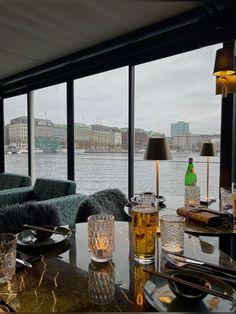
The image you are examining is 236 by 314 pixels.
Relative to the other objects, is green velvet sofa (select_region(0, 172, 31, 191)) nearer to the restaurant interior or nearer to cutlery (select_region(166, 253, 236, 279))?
the restaurant interior

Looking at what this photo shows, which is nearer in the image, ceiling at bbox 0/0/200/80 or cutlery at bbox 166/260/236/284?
cutlery at bbox 166/260/236/284

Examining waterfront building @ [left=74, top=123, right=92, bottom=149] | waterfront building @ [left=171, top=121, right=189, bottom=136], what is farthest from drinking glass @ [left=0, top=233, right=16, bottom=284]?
waterfront building @ [left=74, top=123, right=92, bottom=149]

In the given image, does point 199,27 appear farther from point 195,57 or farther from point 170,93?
point 170,93

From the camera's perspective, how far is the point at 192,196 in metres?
1.88

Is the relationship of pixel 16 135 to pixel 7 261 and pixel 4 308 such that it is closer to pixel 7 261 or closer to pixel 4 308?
pixel 7 261

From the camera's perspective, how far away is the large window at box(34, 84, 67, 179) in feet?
14.7

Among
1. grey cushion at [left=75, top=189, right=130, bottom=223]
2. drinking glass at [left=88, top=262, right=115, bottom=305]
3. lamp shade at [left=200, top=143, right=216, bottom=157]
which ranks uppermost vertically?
lamp shade at [left=200, top=143, right=216, bottom=157]

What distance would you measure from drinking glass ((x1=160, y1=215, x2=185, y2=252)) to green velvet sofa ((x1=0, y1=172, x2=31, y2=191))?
3985mm

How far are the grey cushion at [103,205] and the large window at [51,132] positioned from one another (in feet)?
7.39

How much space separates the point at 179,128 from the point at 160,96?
1.56 ft

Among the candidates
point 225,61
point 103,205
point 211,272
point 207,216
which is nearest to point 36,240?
point 211,272

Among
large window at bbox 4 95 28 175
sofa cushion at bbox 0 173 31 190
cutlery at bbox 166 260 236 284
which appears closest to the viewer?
cutlery at bbox 166 260 236 284

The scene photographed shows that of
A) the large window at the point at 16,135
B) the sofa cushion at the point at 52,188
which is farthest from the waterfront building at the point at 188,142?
the large window at the point at 16,135

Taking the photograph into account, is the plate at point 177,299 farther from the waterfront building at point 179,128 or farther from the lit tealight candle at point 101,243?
the waterfront building at point 179,128
